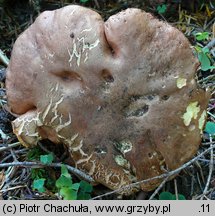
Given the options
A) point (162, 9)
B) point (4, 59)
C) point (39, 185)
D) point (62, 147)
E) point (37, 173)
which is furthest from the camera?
point (162, 9)

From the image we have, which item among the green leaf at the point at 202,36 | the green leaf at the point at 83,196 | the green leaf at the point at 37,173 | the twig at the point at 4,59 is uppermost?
the green leaf at the point at 202,36

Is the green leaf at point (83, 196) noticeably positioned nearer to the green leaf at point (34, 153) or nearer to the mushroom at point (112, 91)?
the mushroom at point (112, 91)

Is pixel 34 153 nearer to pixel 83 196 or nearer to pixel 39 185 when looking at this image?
pixel 39 185

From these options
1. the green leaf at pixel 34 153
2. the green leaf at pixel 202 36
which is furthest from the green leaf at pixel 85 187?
the green leaf at pixel 202 36

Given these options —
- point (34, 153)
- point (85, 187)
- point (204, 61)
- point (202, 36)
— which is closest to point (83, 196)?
point (85, 187)

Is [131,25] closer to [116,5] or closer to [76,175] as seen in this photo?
[76,175]

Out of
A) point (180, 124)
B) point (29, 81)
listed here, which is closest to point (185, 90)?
point (180, 124)

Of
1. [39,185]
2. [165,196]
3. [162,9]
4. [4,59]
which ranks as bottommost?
[165,196]
